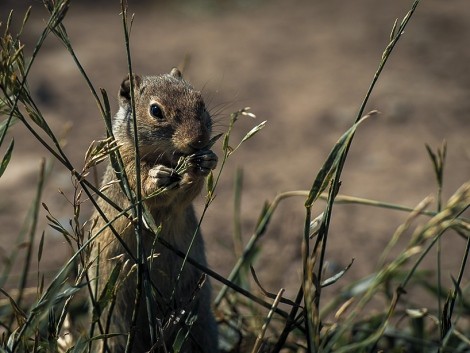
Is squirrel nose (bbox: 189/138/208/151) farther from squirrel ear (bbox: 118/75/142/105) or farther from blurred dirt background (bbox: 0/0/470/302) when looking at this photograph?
blurred dirt background (bbox: 0/0/470/302)

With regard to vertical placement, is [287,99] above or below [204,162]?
below

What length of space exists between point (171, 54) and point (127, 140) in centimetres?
370

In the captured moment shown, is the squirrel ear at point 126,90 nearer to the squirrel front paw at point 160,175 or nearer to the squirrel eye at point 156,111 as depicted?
the squirrel eye at point 156,111

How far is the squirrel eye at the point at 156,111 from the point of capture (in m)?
3.02

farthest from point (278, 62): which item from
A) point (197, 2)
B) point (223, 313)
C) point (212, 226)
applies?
point (223, 313)

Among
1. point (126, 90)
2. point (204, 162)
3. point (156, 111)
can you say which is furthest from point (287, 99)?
point (204, 162)

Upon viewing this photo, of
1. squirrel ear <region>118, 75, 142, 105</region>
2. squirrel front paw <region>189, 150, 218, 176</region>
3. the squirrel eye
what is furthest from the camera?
squirrel ear <region>118, 75, 142, 105</region>

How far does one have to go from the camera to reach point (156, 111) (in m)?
3.04

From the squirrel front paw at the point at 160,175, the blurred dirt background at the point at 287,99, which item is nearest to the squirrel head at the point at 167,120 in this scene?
the squirrel front paw at the point at 160,175

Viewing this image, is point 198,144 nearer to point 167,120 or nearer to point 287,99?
point 167,120

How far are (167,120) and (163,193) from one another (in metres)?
0.25

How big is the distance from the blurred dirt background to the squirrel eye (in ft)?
4.42

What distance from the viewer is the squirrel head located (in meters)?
2.89

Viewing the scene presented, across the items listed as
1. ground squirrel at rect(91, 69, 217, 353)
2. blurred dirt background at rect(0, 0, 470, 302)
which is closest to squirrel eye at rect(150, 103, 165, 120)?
ground squirrel at rect(91, 69, 217, 353)
